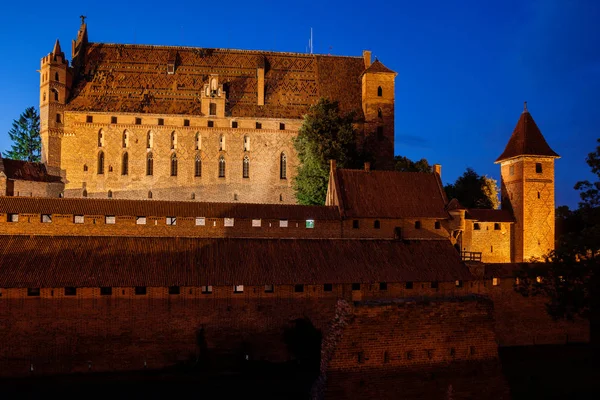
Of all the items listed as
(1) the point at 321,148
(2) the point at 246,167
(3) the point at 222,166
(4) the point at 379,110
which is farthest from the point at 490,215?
(3) the point at 222,166

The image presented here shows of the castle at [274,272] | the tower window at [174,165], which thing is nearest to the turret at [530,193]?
the castle at [274,272]

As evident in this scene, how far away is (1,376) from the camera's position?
24312mm

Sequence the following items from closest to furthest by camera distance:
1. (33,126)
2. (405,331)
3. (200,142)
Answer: (405,331)
(200,142)
(33,126)

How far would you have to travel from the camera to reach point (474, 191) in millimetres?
55281

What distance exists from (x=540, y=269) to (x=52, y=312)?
2135 cm

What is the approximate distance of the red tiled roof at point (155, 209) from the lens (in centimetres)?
2833

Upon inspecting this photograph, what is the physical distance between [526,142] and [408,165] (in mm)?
10577

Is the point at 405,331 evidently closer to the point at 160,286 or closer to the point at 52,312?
the point at 160,286

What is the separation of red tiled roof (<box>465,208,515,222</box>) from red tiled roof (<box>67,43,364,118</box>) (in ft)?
59.7

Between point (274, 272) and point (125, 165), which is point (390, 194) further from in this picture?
point (125, 165)

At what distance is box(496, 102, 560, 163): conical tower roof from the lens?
42.9 m

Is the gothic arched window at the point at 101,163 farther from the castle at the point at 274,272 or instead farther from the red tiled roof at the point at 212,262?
the red tiled roof at the point at 212,262

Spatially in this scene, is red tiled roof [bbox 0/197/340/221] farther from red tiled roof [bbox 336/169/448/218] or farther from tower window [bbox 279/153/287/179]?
tower window [bbox 279/153/287/179]

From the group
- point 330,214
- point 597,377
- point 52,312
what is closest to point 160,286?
point 52,312
